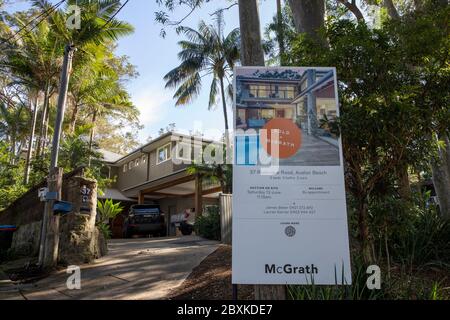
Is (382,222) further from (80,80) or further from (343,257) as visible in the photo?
(80,80)

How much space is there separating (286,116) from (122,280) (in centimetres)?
470

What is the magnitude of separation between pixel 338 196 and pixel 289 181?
527mm

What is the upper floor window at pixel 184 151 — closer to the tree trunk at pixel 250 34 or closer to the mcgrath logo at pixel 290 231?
the tree trunk at pixel 250 34

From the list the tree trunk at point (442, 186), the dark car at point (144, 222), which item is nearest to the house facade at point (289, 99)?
the tree trunk at point (442, 186)

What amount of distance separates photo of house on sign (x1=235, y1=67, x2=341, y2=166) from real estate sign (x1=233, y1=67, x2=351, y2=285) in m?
0.01

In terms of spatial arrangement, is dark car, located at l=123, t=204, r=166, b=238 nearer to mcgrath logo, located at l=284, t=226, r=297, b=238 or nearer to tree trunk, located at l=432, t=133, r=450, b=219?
tree trunk, located at l=432, t=133, r=450, b=219

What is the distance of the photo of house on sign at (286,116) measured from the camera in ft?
13.0

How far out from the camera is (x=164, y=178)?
71.7 ft

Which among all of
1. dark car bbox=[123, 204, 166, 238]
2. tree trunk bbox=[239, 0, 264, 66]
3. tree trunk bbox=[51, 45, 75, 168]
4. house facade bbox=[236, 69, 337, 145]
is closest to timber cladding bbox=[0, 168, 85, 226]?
tree trunk bbox=[51, 45, 75, 168]

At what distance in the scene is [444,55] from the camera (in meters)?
4.47

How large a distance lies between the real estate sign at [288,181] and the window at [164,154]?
707 inches

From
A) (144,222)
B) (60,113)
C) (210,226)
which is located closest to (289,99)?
(60,113)

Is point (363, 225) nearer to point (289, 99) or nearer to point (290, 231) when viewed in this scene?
point (290, 231)

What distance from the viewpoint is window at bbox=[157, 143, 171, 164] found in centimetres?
2201
